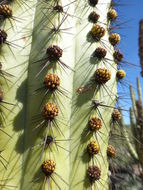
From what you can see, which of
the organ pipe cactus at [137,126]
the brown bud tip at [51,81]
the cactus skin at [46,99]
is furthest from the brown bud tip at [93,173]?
the organ pipe cactus at [137,126]

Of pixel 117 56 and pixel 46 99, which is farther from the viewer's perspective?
pixel 117 56

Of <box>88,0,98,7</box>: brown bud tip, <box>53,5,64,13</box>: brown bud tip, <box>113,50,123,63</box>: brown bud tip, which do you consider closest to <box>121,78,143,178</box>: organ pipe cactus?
<box>113,50,123,63</box>: brown bud tip

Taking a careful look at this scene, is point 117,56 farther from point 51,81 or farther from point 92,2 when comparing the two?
point 51,81

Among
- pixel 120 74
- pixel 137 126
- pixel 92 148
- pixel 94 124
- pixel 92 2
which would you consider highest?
pixel 137 126

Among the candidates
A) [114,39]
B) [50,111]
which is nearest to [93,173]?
[50,111]

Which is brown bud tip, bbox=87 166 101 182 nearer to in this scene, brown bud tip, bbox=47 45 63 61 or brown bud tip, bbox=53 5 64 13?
brown bud tip, bbox=47 45 63 61

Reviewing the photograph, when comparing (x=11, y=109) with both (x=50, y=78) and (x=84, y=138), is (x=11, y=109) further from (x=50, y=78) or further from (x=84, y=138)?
(x=84, y=138)

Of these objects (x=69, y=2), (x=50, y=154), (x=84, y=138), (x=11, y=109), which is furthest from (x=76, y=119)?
(x=69, y=2)
